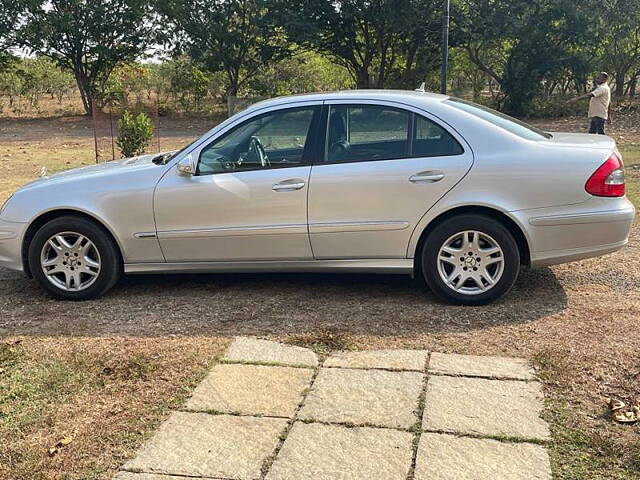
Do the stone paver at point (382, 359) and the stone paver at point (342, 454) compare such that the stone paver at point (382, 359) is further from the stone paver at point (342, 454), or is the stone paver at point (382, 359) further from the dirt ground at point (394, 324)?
the stone paver at point (342, 454)

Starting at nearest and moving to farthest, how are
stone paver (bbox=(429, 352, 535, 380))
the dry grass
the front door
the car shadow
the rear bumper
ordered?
the dry grass, stone paver (bbox=(429, 352, 535, 380)), the car shadow, the rear bumper, the front door

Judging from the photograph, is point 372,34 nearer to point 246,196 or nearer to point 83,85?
point 83,85

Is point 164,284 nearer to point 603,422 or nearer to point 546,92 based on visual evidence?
point 603,422

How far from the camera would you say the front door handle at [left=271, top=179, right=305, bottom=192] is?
5.05 metres

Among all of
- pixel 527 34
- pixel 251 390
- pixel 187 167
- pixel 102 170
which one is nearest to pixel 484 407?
pixel 251 390

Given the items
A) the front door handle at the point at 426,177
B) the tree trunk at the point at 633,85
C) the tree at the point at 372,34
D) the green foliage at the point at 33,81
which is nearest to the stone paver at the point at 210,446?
the front door handle at the point at 426,177

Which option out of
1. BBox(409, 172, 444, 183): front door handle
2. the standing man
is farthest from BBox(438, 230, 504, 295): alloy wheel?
the standing man

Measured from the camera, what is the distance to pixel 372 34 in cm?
2662

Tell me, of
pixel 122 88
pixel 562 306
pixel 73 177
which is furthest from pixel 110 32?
pixel 562 306

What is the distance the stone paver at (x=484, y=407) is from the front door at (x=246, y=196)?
179 centimetres

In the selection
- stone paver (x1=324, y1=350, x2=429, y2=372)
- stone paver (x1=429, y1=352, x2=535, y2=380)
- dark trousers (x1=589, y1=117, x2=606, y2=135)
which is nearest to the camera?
stone paver (x1=429, y1=352, x2=535, y2=380)

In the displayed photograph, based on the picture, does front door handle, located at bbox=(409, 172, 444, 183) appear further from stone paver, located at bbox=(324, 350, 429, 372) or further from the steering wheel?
stone paver, located at bbox=(324, 350, 429, 372)

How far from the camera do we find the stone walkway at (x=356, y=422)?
3.02m

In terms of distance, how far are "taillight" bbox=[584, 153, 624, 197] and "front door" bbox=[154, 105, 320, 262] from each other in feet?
6.51
